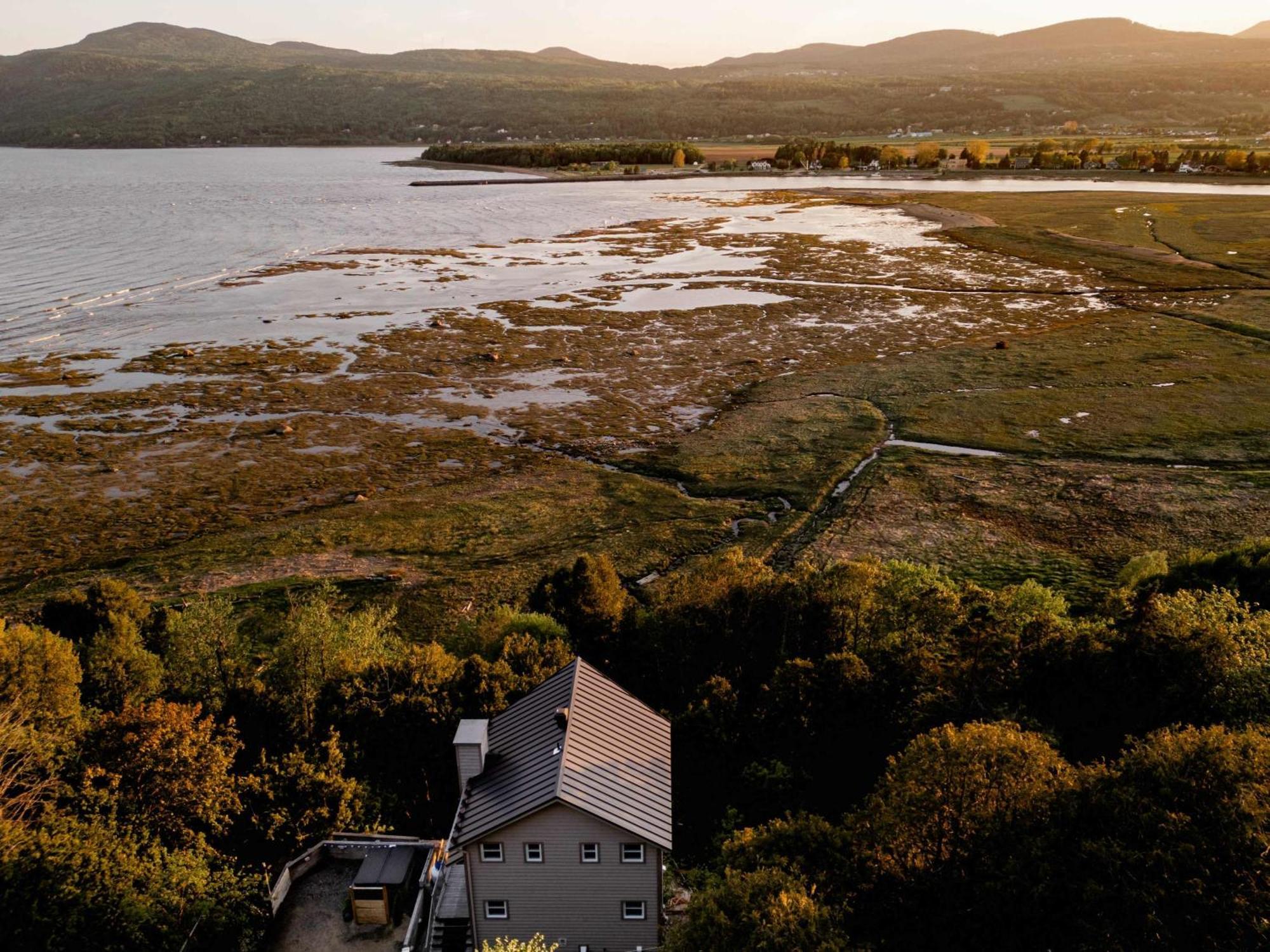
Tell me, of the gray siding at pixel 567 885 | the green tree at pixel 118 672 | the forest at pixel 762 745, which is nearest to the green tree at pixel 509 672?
the forest at pixel 762 745

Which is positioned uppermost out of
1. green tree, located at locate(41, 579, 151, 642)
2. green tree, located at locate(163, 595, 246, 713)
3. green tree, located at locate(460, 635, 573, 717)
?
green tree, located at locate(41, 579, 151, 642)

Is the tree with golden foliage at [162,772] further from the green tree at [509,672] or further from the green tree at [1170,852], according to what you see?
the green tree at [1170,852]

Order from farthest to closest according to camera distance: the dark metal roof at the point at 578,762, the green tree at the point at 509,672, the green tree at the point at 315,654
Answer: the green tree at the point at 315,654 → the green tree at the point at 509,672 → the dark metal roof at the point at 578,762

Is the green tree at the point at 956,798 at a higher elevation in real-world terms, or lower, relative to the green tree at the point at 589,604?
higher

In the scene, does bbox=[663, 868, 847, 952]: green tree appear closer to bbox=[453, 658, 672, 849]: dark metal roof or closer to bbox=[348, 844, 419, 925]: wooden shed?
bbox=[453, 658, 672, 849]: dark metal roof

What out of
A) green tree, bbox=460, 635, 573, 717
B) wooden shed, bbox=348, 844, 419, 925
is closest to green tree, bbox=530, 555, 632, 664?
green tree, bbox=460, 635, 573, 717

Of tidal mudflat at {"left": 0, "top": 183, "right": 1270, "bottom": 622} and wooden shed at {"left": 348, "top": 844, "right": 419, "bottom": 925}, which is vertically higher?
tidal mudflat at {"left": 0, "top": 183, "right": 1270, "bottom": 622}
